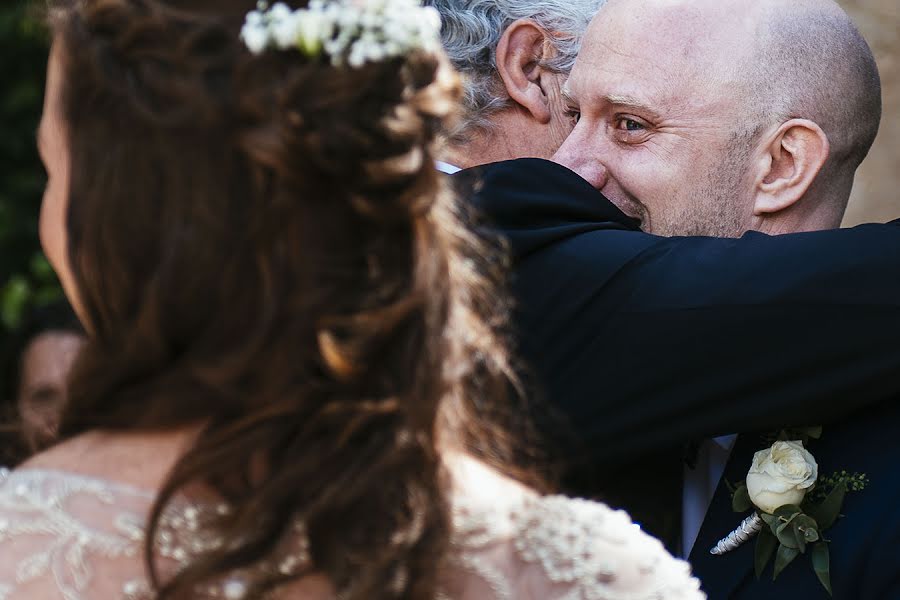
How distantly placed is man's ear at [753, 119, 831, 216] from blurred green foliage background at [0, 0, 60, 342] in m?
4.10

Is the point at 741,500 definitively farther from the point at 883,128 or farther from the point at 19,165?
the point at 19,165

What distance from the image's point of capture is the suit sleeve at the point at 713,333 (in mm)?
2301

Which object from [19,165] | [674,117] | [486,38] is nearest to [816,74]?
[674,117]

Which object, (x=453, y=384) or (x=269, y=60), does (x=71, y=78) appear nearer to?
(x=269, y=60)

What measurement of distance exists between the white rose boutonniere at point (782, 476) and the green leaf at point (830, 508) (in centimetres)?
4

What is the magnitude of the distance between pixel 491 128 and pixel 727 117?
2.14ft

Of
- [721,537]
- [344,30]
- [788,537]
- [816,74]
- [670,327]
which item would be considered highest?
[344,30]

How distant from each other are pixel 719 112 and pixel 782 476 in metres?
1.04

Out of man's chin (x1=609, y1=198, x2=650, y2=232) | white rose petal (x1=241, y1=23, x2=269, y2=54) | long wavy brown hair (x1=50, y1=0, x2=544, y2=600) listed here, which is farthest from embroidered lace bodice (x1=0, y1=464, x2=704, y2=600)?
man's chin (x1=609, y1=198, x2=650, y2=232)

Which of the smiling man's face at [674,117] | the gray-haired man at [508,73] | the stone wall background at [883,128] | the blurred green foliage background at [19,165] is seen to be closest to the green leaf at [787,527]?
the smiling man's face at [674,117]

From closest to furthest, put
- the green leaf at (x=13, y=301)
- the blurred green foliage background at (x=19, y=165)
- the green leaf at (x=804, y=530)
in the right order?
the green leaf at (x=804, y=530) → the green leaf at (x=13, y=301) → the blurred green foliage background at (x=19, y=165)

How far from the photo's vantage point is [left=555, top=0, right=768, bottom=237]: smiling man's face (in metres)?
3.05

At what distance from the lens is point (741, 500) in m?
2.55

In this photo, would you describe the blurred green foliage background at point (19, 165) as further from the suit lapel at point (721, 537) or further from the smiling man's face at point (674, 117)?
the suit lapel at point (721, 537)
